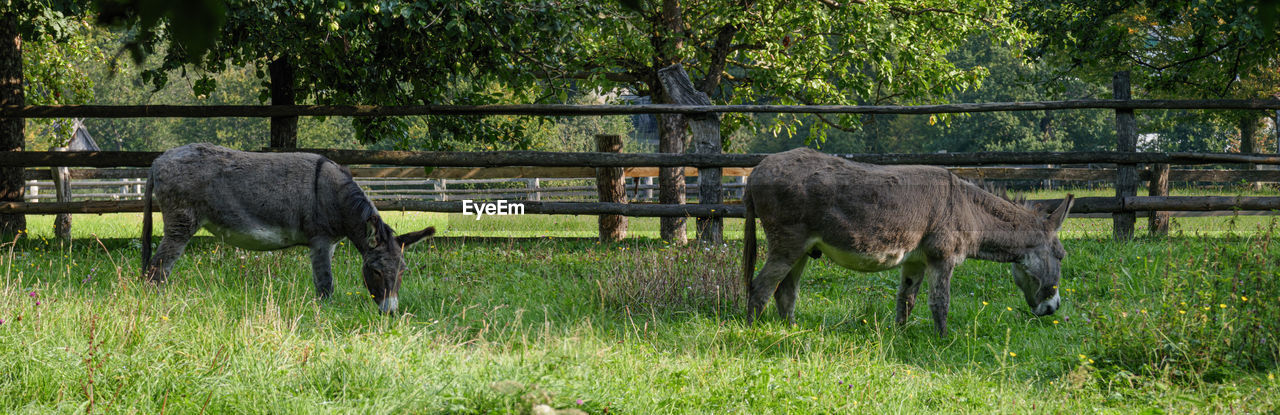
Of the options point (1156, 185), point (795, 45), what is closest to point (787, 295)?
point (1156, 185)

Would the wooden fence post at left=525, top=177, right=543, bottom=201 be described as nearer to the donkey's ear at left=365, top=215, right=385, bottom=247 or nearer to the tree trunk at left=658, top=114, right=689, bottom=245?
the tree trunk at left=658, top=114, right=689, bottom=245

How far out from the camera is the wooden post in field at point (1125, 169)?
27.5 feet

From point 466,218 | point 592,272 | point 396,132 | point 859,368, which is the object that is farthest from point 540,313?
point 466,218

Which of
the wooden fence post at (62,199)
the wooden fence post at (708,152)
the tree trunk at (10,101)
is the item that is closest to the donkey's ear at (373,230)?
the wooden fence post at (708,152)

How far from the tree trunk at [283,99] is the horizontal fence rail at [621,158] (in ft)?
2.89

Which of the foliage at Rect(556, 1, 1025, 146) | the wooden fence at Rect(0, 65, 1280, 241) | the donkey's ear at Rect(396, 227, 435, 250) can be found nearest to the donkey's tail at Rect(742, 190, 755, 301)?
the donkey's ear at Rect(396, 227, 435, 250)

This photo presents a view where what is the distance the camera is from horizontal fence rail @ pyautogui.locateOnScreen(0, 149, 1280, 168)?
8.27m

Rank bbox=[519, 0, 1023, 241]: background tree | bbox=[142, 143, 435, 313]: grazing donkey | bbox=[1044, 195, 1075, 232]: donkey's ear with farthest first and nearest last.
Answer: bbox=[519, 0, 1023, 241]: background tree, bbox=[142, 143, 435, 313]: grazing donkey, bbox=[1044, 195, 1075, 232]: donkey's ear

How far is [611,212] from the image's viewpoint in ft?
28.5

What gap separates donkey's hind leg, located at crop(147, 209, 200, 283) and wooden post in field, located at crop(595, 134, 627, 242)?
4.71 m

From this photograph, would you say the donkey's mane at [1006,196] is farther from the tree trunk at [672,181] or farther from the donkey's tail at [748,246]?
the tree trunk at [672,181]

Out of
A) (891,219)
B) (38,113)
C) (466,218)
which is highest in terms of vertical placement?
(38,113)

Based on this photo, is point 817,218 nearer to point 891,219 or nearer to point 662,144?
point 891,219

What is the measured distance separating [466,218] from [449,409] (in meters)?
9.96
